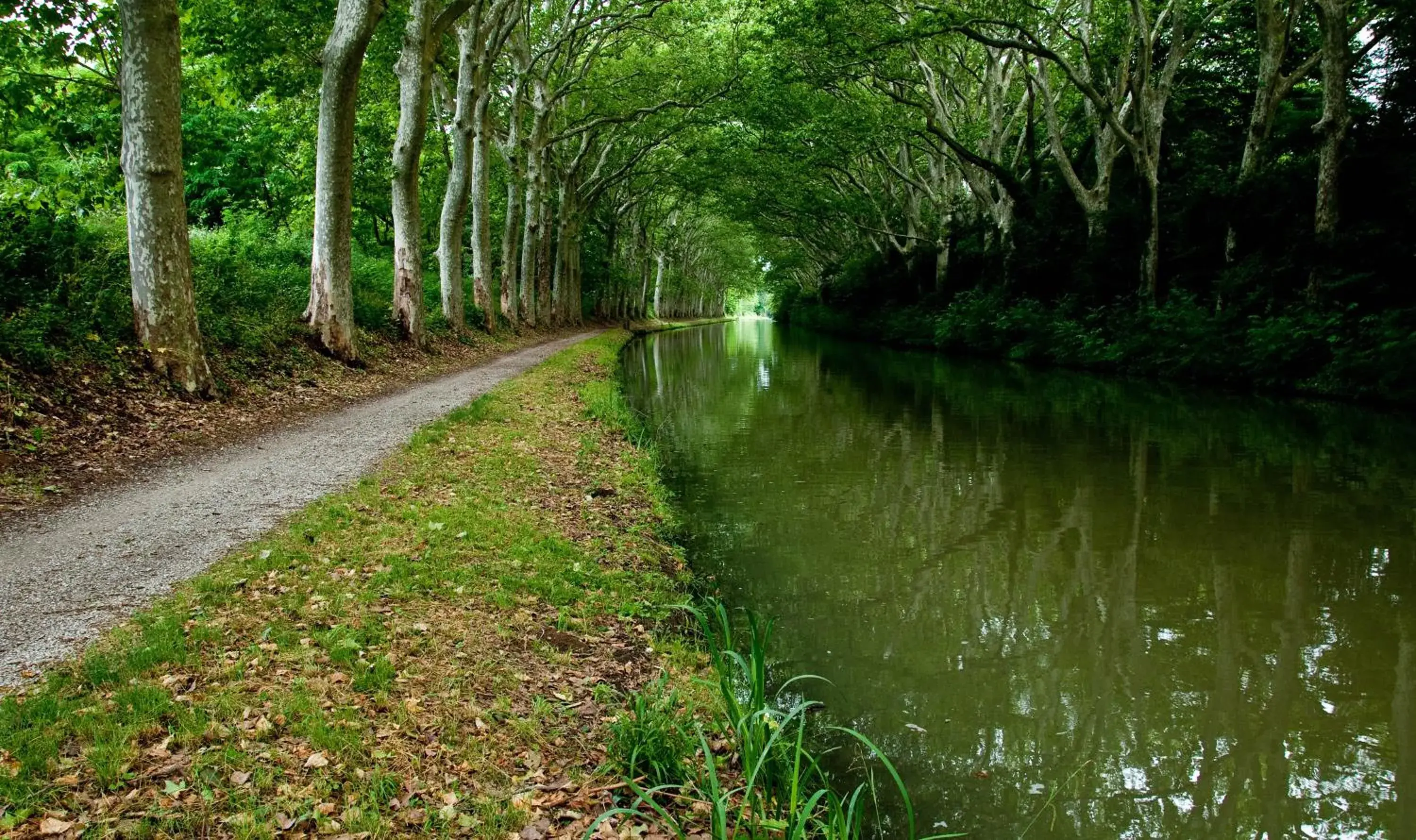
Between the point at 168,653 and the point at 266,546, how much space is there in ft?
5.70

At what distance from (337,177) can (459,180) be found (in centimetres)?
711

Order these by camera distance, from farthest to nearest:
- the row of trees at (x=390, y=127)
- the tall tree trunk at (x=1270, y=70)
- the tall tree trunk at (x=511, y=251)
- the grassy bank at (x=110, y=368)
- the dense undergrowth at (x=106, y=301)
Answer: the tall tree trunk at (x=511, y=251), the tall tree trunk at (x=1270, y=70), the row of trees at (x=390, y=127), the dense undergrowth at (x=106, y=301), the grassy bank at (x=110, y=368)

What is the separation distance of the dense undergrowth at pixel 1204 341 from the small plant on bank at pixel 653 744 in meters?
14.8

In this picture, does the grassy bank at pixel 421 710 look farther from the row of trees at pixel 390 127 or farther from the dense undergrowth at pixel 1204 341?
the dense undergrowth at pixel 1204 341

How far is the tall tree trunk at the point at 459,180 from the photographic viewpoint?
63.0ft

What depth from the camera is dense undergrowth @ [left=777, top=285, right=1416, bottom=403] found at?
13.7 m

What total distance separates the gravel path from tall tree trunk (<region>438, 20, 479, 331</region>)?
11.9 metres

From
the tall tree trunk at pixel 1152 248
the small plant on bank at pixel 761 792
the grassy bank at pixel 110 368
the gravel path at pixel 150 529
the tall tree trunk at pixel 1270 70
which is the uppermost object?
the tall tree trunk at pixel 1270 70

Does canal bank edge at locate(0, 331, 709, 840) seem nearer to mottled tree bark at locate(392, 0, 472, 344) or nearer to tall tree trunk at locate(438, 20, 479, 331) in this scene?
mottled tree bark at locate(392, 0, 472, 344)

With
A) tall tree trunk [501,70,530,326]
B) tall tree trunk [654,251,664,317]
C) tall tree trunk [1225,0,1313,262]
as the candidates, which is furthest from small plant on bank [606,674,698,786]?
tall tree trunk [654,251,664,317]

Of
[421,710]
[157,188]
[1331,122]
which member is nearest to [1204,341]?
[1331,122]

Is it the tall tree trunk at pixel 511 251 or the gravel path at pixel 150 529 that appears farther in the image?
the tall tree trunk at pixel 511 251

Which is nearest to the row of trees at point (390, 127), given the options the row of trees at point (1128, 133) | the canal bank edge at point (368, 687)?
the row of trees at point (1128, 133)

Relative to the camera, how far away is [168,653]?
395 cm
